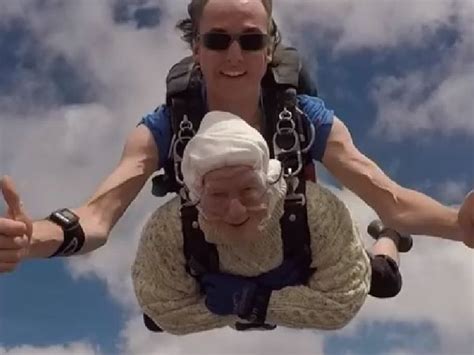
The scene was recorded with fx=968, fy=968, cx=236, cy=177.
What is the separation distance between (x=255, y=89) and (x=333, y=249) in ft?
3.26

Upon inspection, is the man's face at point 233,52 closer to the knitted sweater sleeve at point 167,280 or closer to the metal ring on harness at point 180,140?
the metal ring on harness at point 180,140

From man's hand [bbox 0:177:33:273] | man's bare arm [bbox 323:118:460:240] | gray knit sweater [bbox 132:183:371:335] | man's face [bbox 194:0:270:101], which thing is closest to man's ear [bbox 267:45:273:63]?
man's face [bbox 194:0:270:101]

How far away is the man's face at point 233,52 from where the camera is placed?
5285 mm

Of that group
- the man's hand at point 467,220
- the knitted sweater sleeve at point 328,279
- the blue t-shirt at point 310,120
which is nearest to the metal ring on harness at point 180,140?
the blue t-shirt at point 310,120

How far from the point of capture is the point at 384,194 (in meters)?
5.42

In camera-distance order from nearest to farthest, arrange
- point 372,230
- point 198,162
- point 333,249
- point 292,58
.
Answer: point 198,162
point 333,249
point 292,58
point 372,230

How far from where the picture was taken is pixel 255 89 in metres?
5.43

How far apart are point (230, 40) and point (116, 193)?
3.49ft

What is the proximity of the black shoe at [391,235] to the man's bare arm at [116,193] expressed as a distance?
79.0 inches

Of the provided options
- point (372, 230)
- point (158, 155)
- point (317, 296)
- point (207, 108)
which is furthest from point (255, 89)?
point (372, 230)

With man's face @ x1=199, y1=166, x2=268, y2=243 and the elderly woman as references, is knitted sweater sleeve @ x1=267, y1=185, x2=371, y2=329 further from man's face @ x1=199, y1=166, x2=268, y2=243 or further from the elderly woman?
man's face @ x1=199, y1=166, x2=268, y2=243

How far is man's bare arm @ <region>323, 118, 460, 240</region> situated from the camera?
5184mm

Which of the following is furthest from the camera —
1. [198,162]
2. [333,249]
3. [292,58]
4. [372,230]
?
[372,230]

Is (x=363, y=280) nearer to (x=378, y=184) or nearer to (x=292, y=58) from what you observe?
(x=378, y=184)
